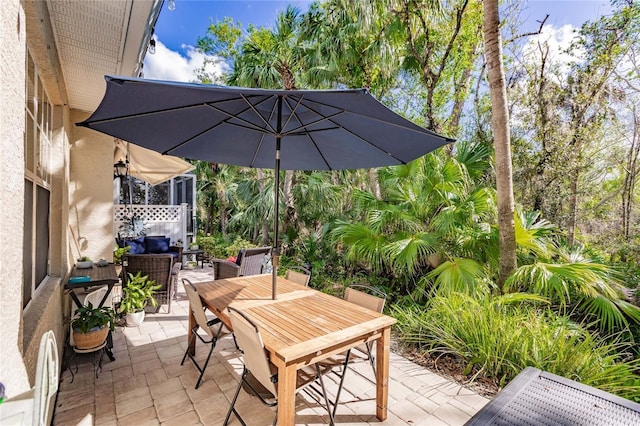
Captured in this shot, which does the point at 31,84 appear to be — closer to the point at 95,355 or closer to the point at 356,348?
the point at 95,355

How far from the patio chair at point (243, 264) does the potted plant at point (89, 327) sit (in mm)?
2136

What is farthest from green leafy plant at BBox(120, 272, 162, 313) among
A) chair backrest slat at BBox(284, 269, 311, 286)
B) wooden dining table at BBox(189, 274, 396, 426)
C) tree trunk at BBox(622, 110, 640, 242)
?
tree trunk at BBox(622, 110, 640, 242)

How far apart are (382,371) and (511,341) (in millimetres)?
1558

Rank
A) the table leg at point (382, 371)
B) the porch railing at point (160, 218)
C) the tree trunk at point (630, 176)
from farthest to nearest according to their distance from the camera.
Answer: the porch railing at point (160, 218), the tree trunk at point (630, 176), the table leg at point (382, 371)

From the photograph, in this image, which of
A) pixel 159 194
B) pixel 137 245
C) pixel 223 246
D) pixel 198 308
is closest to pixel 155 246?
pixel 137 245

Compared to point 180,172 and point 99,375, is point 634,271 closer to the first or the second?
point 99,375

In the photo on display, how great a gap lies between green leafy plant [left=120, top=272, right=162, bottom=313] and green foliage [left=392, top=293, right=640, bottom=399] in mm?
3497

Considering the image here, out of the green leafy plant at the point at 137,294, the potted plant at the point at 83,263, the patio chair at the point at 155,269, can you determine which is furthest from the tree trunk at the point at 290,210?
the potted plant at the point at 83,263

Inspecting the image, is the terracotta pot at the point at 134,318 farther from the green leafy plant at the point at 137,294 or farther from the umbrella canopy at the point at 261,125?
the umbrella canopy at the point at 261,125

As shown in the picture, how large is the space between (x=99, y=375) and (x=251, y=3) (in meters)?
11.2

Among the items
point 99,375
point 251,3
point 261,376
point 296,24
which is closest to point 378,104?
point 261,376

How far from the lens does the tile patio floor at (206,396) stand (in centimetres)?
237

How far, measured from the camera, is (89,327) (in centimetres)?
289

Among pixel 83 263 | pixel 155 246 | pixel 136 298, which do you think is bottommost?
pixel 136 298
